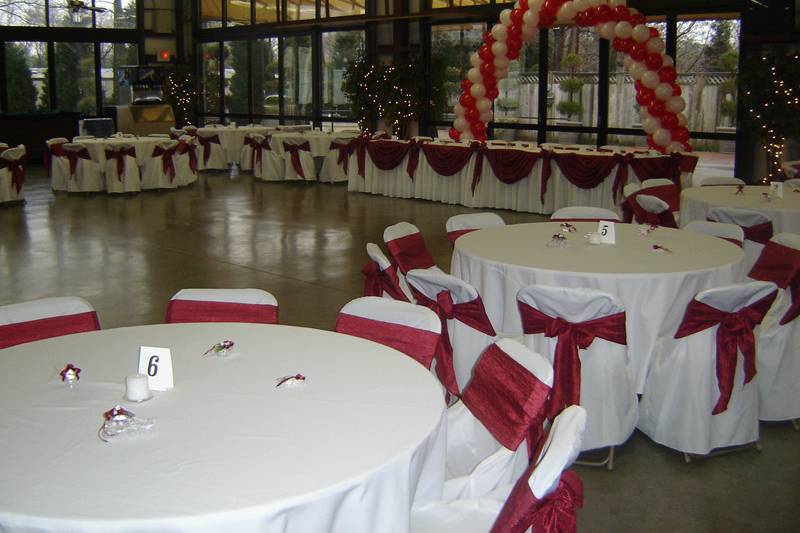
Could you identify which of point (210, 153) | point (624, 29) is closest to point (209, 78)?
point (210, 153)

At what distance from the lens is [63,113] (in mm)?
18094

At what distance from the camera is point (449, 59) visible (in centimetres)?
1605

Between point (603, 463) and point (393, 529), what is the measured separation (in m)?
1.95

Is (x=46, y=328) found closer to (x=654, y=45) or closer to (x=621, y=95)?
(x=654, y=45)

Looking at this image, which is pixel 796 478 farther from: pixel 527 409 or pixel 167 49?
pixel 167 49

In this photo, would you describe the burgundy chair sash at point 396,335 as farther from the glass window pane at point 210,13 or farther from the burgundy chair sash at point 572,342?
the glass window pane at point 210,13

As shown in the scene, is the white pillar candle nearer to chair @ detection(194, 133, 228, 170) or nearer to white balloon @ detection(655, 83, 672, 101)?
white balloon @ detection(655, 83, 672, 101)

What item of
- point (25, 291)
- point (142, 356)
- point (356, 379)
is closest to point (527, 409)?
point (356, 379)

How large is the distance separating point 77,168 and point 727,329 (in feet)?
36.3

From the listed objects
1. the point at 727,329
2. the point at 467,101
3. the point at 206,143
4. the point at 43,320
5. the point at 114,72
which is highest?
the point at 114,72

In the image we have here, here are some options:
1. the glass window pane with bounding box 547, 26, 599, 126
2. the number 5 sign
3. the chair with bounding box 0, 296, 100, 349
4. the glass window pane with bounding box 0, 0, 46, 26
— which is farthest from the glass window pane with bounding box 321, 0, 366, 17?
the number 5 sign

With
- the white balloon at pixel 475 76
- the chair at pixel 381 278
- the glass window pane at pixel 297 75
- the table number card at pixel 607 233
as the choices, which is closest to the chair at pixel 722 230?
the table number card at pixel 607 233

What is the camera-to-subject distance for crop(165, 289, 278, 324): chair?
3.78 m

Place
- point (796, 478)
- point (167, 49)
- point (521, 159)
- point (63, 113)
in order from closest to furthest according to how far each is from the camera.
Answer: point (796, 478)
point (521, 159)
point (63, 113)
point (167, 49)
